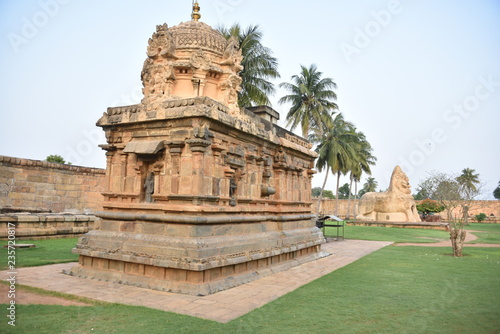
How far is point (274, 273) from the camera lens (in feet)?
27.5

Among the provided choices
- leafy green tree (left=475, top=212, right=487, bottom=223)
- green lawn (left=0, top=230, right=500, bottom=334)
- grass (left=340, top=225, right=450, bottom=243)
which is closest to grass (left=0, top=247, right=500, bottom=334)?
green lawn (left=0, top=230, right=500, bottom=334)

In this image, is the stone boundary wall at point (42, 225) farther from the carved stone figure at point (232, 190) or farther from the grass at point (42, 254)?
the carved stone figure at point (232, 190)

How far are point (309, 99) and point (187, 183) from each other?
23570 millimetres

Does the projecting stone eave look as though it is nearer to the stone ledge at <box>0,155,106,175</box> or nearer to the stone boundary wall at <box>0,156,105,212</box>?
the stone ledge at <box>0,155,106,175</box>

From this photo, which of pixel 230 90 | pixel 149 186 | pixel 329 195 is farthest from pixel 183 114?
pixel 329 195

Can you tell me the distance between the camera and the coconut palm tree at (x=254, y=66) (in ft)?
71.8

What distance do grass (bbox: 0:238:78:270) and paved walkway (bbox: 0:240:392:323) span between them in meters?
0.51

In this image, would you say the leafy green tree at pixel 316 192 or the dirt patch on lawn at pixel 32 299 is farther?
the leafy green tree at pixel 316 192

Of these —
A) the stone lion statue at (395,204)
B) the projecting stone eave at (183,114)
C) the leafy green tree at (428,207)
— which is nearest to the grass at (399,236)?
the stone lion statue at (395,204)

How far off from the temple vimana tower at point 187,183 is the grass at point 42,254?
1797 mm

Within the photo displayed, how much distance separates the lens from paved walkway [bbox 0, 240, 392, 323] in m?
5.34

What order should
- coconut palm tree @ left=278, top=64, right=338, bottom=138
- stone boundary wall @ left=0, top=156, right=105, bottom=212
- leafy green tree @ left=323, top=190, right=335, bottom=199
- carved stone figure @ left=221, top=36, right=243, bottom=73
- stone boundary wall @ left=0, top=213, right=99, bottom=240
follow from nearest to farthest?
carved stone figure @ left=221, top=36, right=243, bottom=73 < stone boundary wall @ left=0, top=213, right=99, bottom=240 < stone boundary wall @ left=0, top=156, right=105, bottom=212 < coconut palm tree @ left=278, top=64, right=338, bottom=138 < leafy green tree @ left=323, top=190, right=335, bottom=199

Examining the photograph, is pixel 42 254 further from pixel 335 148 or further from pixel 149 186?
pixel 335 148

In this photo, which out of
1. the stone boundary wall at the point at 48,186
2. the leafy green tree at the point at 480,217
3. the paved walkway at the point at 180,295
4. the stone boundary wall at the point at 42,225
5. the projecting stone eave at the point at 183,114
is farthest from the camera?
the leafy green tree at the point at 480,217
